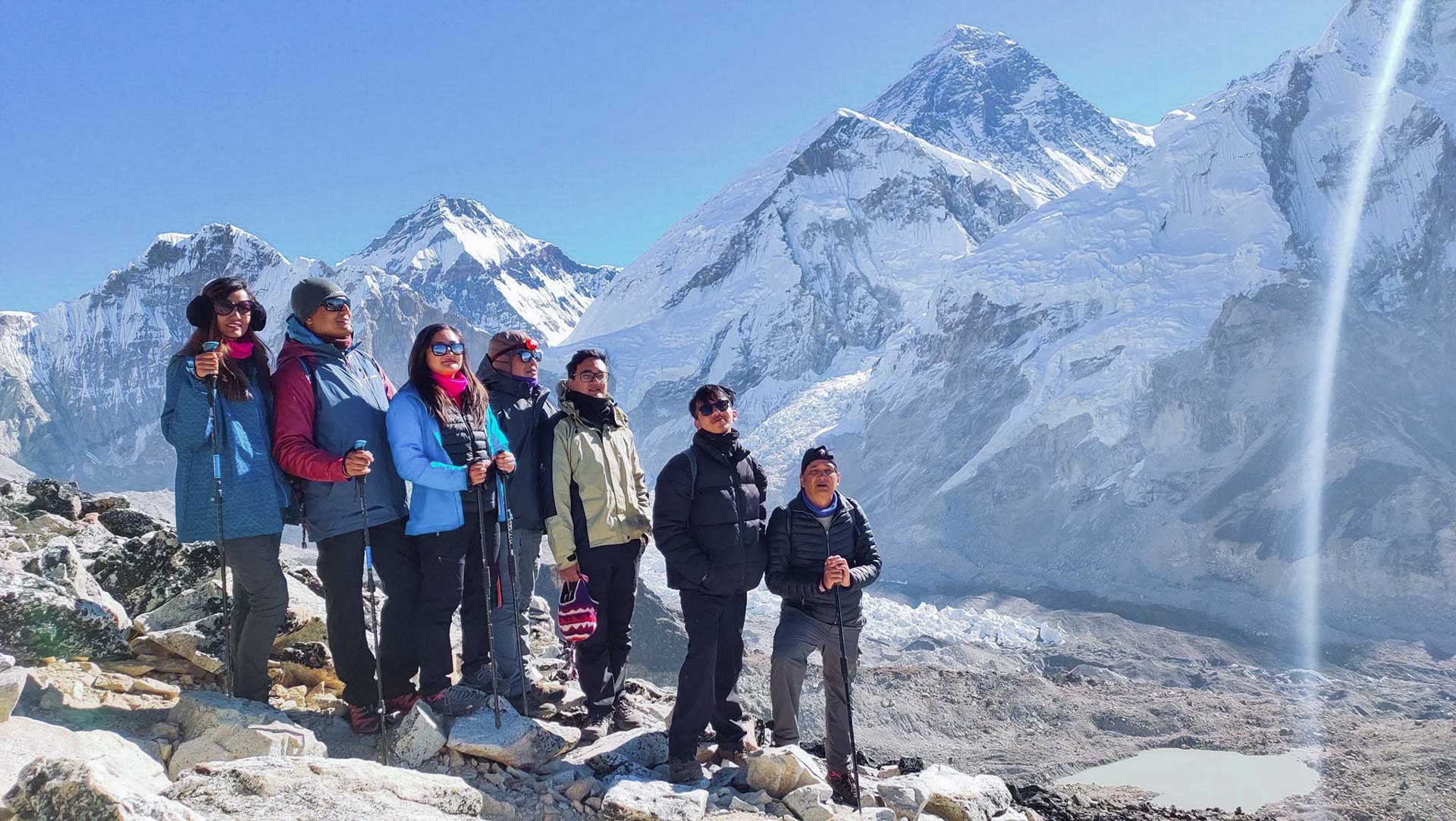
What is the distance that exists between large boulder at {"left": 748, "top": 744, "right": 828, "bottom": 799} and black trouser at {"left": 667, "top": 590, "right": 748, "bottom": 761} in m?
0.32

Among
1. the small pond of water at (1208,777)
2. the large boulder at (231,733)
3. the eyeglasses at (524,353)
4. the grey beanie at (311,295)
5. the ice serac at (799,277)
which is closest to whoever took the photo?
the large boulder at (231,733)

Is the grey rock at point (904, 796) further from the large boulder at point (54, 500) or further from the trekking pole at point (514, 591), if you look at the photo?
the large boulder at point (54, 500)

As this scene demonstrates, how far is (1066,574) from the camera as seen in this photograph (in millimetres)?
62625

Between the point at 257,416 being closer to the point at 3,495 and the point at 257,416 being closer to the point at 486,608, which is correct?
the point at 486,608

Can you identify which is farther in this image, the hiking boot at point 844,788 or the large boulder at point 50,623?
the large boulder at point 50,623

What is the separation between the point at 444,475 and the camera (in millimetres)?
4141

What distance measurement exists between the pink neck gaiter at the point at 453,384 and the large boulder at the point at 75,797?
2256mm

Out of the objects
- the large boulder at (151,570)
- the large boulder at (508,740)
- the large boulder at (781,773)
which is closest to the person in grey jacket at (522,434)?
the large boulder at (508,740)

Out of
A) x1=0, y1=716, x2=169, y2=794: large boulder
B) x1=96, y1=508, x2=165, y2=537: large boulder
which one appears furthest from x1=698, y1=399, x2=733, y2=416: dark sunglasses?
x1=96, y1=508, x2=165, y2=537: large boulder

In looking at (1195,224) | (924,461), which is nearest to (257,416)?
(924,461)

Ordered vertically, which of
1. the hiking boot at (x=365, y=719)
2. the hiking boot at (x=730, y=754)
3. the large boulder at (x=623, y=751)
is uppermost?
the hiking boot at (x=365, y=719)

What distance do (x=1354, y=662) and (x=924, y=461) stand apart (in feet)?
159

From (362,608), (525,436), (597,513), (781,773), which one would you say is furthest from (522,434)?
(781,773)

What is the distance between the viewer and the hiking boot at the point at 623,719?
486cm
